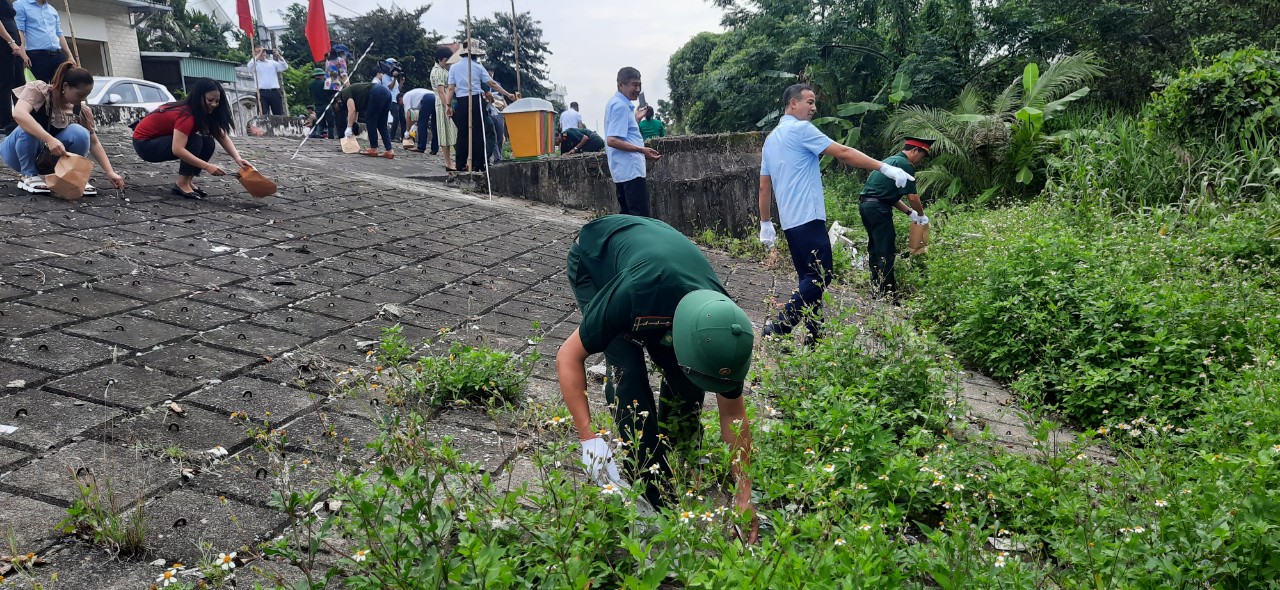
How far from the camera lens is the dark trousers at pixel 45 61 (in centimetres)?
800

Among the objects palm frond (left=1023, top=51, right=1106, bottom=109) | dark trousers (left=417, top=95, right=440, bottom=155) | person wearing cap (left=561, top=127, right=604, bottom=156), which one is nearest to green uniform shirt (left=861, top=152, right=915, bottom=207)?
palm frond (left=1023, top=51, right=1106, bottom=109)

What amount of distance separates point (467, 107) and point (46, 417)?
26.1ft

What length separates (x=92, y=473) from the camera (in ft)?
9.38

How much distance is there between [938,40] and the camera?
14.8m

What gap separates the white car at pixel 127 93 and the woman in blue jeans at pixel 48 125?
279 inches

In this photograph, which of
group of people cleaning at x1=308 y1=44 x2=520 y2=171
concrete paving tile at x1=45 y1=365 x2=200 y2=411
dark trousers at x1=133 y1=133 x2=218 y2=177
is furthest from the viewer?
group of people cleaning at x1=308 y1=44 x2=520 y2=171

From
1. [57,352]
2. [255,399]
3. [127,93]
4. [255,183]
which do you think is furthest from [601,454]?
[127,93]

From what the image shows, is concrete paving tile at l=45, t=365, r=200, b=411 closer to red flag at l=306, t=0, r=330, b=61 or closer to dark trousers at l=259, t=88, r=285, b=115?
red flag at l=306, t=0, r=330, b=61

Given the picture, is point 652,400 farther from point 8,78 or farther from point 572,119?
point 572,119

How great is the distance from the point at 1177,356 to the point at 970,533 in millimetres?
2651

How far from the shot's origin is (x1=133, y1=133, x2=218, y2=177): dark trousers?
709 cm

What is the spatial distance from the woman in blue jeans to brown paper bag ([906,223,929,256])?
6.41m

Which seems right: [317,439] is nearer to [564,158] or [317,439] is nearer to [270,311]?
[270,311]

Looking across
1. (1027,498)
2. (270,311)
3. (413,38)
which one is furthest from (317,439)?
(413,38)
